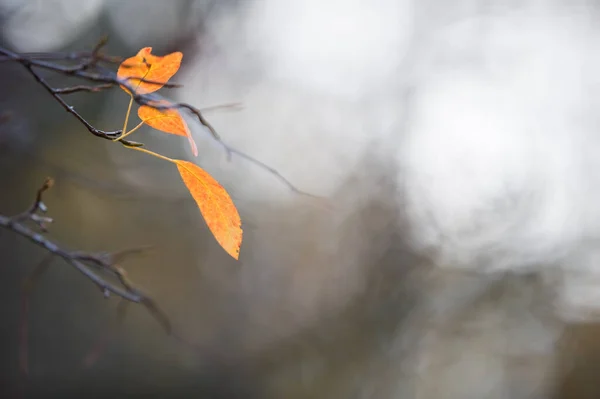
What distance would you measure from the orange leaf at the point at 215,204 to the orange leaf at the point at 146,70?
0.19 ft

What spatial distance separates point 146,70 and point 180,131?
48 millimetres

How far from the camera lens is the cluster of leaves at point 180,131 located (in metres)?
0.33

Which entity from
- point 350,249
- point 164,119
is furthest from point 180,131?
point 350,249

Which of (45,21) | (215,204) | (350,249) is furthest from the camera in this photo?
(350,249)

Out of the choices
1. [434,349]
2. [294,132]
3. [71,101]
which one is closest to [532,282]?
[434,349]

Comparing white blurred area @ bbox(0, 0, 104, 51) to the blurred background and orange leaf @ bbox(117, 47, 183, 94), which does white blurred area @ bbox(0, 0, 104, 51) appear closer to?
the blurred background

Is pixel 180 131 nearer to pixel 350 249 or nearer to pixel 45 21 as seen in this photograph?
pixel 45 21

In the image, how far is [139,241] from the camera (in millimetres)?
2650

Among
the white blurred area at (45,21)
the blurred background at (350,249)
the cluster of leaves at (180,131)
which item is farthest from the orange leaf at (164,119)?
the blurred background at (350,249)

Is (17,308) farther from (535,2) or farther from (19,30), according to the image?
(535,2)

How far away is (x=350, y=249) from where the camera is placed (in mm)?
2896

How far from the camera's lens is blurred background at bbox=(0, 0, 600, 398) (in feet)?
8.40

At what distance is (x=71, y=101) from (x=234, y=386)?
1.72 m

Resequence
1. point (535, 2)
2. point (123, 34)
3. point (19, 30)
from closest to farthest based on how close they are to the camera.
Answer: point (19, 30) < point (123, 34) < point (535, 2)
